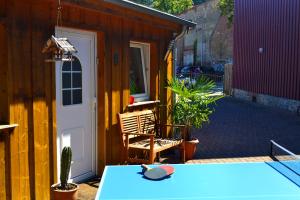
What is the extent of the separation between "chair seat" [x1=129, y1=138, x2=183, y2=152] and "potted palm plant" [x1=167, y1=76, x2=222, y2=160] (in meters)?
0.52

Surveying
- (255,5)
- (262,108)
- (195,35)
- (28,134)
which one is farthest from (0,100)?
(195,35)

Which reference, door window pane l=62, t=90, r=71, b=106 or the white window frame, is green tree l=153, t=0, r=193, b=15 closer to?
the white window frame

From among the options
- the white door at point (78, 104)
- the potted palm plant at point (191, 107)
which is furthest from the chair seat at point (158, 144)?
the white door at point (78, 104)

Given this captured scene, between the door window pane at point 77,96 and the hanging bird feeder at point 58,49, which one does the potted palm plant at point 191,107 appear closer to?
the door window pane at point 77,96

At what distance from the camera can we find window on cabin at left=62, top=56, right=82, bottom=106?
544 cm

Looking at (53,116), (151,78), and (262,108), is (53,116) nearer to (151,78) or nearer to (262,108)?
(151,78)

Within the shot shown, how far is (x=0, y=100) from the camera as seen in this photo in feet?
14.2

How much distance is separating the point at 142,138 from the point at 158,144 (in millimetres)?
553

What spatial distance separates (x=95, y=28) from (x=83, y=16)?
30 cm

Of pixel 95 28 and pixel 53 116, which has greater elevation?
pixel 95 28

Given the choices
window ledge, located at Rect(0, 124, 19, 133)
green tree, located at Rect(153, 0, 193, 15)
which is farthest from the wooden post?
green tree, located at Rect(153, 0, 193, 15)

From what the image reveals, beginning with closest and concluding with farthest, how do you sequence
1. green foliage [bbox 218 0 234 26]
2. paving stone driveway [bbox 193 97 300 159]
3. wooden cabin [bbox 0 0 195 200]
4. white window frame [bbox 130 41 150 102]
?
1. wooden cabin [bbox 0 0 195 200]
2. white window frame [bbox 130 41 150 102]
3. paving stone driveway [bbox 193 97 300 159]
4. green foliage [bbox 218 0 234 26]

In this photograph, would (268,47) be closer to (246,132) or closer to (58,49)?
(246,132)

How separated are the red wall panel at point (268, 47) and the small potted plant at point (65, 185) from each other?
1177 centimetres
